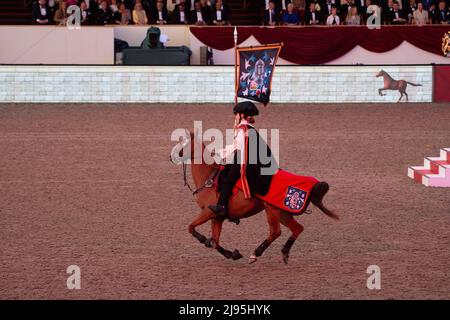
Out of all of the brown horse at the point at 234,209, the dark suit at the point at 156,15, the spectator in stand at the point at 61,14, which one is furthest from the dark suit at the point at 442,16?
the brown horse at the point at 234,209

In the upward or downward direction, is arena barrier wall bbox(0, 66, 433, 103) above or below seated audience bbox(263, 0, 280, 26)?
below

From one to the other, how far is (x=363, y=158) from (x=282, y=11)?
1498cm

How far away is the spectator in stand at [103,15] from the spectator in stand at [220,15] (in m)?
3.39

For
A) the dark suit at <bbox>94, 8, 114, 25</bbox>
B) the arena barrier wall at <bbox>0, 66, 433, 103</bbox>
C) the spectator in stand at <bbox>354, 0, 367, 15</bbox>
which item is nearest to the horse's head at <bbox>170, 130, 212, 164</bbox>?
the arena barrier wall at <bbox>0, 66, 433, 103</bbox>

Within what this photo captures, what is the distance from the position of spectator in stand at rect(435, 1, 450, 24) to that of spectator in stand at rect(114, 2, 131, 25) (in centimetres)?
1038

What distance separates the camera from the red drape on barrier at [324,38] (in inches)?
1216

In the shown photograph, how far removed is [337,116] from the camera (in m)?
23.9

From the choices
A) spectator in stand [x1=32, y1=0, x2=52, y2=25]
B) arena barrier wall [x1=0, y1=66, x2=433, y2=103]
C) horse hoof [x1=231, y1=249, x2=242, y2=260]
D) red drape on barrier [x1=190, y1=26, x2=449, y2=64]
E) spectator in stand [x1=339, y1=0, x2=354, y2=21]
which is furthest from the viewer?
spectator in stand [x1=339, y1=0, x2=354, y2=21]

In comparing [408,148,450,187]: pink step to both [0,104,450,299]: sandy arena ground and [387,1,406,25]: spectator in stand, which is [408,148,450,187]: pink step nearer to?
[0,104,450,299]: sandy arena ground

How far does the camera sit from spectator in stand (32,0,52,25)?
101 feet

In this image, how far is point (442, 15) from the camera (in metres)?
32.2

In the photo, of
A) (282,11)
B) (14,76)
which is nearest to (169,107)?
(14,76)

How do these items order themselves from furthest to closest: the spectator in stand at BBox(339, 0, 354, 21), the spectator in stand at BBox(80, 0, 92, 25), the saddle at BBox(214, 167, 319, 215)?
the spectator in stand at BBox(339, 0, 354, 21) → the spectator in stand at BBox(80, 0, 92, 25) → the saddle at BBox(214, 167, 319, 215)

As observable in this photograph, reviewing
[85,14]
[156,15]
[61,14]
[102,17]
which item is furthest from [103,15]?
[156,15]
